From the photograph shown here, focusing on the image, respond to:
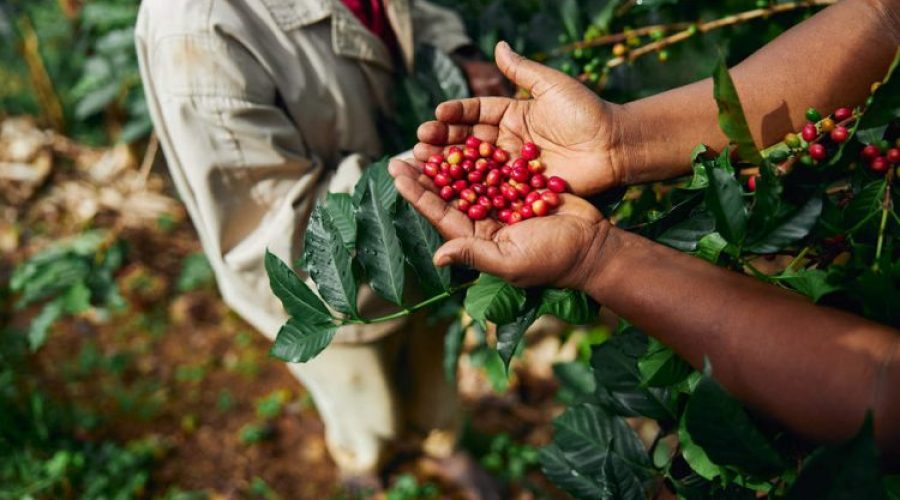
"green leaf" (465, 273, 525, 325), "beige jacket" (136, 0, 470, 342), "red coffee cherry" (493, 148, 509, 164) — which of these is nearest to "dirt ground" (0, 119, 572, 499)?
"beige jacket" (136, 0, 470, 342)

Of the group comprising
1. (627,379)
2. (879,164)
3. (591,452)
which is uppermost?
(879,164)

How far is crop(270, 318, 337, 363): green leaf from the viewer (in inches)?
39.2

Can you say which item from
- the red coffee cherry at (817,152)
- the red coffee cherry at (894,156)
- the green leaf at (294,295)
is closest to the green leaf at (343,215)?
the green leaf at (294,295)

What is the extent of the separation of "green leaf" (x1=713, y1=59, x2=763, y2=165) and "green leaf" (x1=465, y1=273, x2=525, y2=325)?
404mm

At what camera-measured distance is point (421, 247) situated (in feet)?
3.51

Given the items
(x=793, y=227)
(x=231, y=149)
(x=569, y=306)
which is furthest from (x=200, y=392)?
(x=793, y=227)

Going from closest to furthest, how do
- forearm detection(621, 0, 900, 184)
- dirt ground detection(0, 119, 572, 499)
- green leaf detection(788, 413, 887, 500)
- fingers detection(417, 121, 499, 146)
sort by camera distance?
green leaf detection(788, 413, 887, 500)
forearm detection(621, 0, 900, 184)
fingers detection(417, 121, 499, 146)
dirt ground detection(0, 119, 572, 499)

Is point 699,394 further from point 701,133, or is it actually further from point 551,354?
point 551,354

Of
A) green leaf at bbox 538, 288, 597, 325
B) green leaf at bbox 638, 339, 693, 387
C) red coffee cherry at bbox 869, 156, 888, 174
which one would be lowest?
green leaf at bbox 638, 339, 693, 387

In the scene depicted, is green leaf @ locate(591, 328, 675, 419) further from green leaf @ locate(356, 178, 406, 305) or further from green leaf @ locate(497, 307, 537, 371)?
green leaf @ locate(356, 178, 406, 305)

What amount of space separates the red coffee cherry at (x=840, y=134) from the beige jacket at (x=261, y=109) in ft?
3.21

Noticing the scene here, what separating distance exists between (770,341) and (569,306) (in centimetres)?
30

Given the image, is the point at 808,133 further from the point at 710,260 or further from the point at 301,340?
the point at 301,340

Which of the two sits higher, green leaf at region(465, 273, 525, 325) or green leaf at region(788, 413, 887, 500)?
green leaf at region(788, 413, 887, 500)
